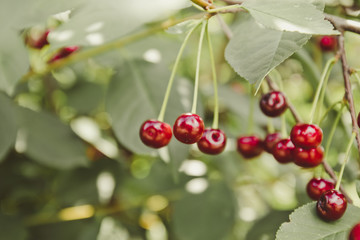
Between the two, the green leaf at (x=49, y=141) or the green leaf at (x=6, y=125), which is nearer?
the green leaf at (x=6, y=125)

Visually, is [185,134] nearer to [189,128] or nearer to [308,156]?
[189,128]

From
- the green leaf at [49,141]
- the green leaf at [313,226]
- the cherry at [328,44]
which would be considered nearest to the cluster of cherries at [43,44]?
the green leaf at [49,141]

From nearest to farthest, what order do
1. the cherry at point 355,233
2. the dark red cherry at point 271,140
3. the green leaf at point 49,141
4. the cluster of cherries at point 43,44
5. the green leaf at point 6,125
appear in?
the cherry at point 355,233
the dark red cherry at point 271,140
the green leaf at point 6,125
the green leaf at point 49,141
the cluster of cherries at point 43,44

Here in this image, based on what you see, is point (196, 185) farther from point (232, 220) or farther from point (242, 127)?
point (242, 127)

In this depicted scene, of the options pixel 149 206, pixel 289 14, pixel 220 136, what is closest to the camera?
pixel 289 14

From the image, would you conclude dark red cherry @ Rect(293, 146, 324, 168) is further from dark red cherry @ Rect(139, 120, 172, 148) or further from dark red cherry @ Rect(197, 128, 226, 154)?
dark red cherry @ Rect(139, 120, 172, 148)

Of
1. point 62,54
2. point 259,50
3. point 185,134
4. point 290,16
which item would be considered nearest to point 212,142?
point 185,134

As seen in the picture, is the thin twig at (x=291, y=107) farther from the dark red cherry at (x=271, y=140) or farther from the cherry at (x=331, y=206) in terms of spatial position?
the cherry at (x=331, y=206)

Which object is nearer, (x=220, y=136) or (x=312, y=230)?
(x=312, y=230)

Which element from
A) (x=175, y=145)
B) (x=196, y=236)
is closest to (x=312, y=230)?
(x=175, y=145)
